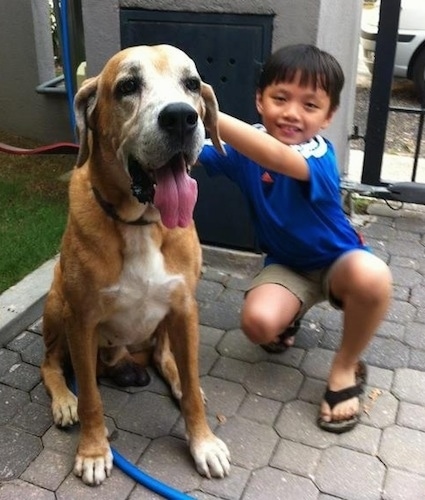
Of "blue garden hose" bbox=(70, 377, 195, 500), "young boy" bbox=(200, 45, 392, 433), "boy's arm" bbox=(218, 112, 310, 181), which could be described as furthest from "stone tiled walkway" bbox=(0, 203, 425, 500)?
"boy's arm" bbox=(218, 112, 310, 181)

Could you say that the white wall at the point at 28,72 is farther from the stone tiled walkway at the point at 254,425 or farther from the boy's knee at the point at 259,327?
the boy's knee at the point at 259,327

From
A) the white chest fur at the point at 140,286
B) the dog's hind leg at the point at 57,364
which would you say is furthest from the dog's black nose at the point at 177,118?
the dog's hind leg at the point at 57,364

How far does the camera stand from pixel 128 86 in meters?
2.22

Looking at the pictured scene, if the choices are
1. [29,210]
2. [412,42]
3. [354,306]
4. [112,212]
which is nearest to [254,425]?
[354,306]

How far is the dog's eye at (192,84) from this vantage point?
90.8 inches

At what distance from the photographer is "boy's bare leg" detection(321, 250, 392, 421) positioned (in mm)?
2838

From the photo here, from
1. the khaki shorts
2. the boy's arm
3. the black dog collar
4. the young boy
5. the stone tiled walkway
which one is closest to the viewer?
the black dog collar

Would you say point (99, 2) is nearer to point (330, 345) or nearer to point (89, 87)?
point (89, 87)

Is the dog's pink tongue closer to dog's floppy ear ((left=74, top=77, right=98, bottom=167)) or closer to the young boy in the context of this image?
dog's floppy ear ((left=74, top=77, right=98, bottom=167))

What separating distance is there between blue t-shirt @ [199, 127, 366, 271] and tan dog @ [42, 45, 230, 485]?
0.36 m

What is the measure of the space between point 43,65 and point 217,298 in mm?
3462

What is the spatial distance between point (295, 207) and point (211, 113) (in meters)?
0.65

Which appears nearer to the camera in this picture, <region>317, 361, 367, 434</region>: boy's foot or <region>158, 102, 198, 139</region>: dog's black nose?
<region>158, 102, 198, 139</region>: dog's black nose

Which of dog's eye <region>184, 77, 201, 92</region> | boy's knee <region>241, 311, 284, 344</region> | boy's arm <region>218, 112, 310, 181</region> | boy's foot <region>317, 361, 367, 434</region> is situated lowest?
boy's foot <region>317, 361, 367, 434</region>
